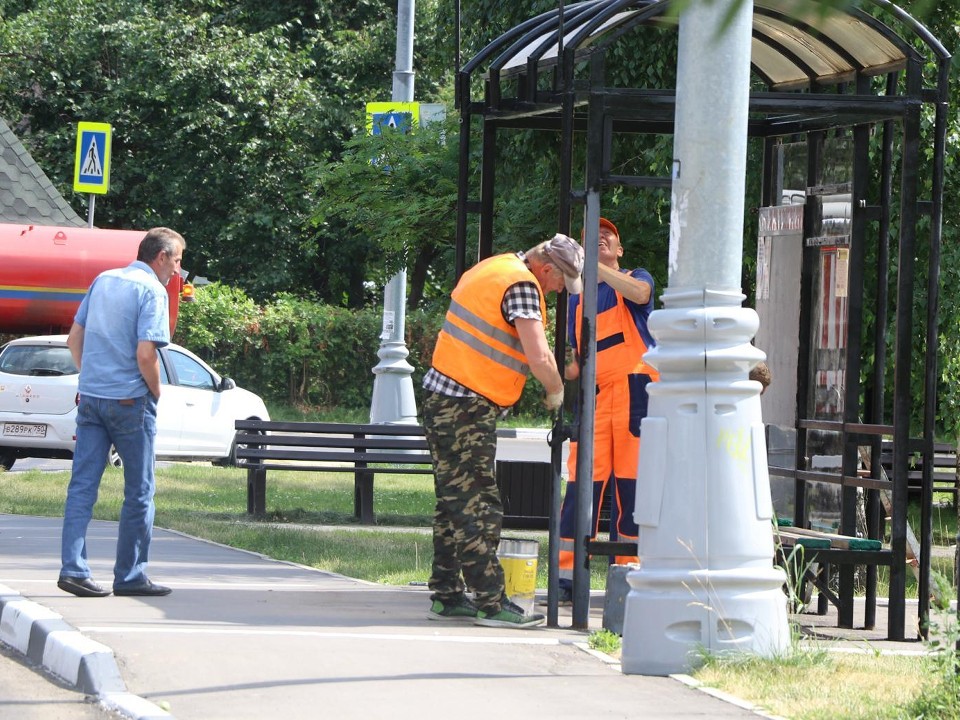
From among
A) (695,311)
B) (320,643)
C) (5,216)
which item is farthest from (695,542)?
(5,216)

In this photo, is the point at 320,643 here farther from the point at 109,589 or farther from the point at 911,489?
the point at 911,489

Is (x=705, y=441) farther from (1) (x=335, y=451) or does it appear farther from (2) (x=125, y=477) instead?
(1) (x=335, y=451)

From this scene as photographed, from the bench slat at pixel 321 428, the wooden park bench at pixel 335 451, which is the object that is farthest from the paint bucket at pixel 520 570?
the bench slat at pixel 321 428

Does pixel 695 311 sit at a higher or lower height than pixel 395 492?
higher

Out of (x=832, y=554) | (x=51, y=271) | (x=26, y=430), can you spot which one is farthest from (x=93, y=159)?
(x=832, y=554)

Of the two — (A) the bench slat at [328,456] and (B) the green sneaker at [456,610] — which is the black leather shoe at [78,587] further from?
(A) the bench slat at [328,456]

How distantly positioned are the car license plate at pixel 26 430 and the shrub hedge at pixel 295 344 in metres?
11.5

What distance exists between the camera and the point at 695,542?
6.29 metres

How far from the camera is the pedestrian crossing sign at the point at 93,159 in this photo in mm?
20703

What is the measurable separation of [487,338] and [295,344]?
72.6 ft

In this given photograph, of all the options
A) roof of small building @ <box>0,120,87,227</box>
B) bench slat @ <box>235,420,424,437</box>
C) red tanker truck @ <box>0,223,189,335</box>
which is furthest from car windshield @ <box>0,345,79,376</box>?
roof of small building @ <box>0,120,87,227</box>

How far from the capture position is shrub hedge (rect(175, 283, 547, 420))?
28.6 metres

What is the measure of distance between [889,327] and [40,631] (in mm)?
7805

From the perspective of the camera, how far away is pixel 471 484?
24.6ft
